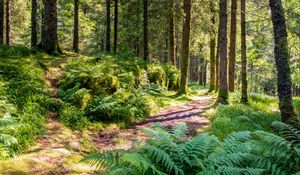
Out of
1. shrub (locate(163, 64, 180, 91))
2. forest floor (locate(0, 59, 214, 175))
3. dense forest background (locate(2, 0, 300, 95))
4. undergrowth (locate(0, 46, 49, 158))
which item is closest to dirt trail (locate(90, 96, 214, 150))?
forest floor (locate(0, 59, 214, 175))

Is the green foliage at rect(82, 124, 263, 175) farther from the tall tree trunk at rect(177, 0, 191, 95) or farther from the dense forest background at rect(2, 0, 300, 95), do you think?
the tall tree trunk at rect(177, 0, 191, 95)

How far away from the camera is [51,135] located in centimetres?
945

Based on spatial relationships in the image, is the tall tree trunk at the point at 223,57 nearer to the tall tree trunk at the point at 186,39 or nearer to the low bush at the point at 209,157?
the tall tree trunk at the point at 186,39

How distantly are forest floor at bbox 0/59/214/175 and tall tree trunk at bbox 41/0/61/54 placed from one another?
191cm

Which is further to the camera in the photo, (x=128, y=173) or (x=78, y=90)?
(x=78, y=90)

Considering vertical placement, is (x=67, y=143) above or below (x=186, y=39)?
below

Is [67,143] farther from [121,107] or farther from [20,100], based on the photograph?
[121,107]

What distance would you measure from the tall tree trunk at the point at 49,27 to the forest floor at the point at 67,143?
1.91m

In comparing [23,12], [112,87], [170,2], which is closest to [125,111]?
[112,87]

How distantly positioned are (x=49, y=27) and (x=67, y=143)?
28.7 ft

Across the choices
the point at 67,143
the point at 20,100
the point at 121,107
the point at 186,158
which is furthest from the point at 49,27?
the point at 186,158

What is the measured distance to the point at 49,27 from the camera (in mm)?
16562

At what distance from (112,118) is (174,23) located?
17.1 metres

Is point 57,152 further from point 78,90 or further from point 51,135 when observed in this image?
point 78,90
